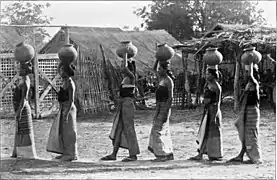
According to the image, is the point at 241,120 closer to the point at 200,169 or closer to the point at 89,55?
the point at 200,169

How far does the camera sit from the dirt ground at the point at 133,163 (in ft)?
23.0

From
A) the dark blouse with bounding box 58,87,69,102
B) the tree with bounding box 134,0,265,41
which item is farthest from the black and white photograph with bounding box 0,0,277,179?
the tree with bounding box 134,0,265,41

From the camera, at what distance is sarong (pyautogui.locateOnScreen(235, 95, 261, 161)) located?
8.02m

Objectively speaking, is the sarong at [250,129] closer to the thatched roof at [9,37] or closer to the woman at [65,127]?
the woman at [65,127]

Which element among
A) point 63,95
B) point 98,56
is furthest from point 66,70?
point 98,56

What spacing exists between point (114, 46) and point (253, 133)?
604 inches

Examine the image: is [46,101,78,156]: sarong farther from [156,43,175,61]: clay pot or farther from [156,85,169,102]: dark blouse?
[156,43,175,61]: clay pot

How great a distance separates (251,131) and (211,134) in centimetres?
65

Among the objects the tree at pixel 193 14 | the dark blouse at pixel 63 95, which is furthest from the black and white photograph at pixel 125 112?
the tree at pixel 193 14

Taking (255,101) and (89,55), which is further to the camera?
(89,55)

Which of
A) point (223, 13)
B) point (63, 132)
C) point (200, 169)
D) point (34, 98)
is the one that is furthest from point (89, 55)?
point (223, 13)

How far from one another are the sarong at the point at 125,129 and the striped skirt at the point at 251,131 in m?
1.79

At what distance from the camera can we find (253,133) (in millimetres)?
8070

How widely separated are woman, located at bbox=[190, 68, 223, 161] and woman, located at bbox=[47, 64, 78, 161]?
2.10 m
